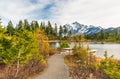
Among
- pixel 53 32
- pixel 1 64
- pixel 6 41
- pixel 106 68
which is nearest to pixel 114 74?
pixel 106 68

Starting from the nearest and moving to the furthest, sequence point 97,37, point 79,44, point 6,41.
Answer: point 6,41, point 79,44, point 97,37

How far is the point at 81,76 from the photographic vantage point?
1998 centimetres

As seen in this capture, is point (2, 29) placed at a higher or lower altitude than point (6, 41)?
higher

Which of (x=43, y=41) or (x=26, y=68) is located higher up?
(x=43, y=41)

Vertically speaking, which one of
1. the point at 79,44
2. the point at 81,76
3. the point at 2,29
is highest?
the point at 2,29

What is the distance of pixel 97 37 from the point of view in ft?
380

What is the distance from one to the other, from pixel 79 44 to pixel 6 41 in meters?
17.8

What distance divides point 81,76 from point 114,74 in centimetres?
420

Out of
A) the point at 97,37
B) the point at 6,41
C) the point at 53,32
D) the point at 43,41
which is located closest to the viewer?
the point at 6,41

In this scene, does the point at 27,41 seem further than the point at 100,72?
No

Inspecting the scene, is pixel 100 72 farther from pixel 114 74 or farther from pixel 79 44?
pixel 79 44

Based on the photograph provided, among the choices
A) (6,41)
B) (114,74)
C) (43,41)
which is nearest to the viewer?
(114,74)

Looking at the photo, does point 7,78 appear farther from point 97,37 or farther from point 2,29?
point 97,37

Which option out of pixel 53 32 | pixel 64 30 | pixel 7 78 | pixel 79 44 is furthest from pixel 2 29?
pixel 64 30
